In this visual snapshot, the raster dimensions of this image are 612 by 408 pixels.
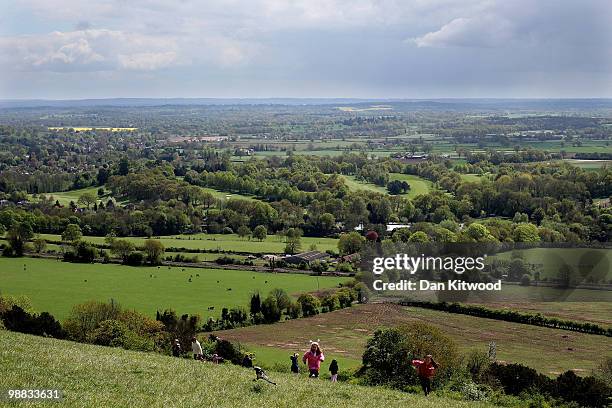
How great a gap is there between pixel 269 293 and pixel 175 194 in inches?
2876

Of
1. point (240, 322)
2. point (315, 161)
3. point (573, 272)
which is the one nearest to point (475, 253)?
point (573, 272)

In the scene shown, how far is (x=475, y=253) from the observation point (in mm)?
67375

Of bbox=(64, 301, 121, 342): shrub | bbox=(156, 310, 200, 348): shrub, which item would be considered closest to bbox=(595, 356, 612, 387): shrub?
bbox=(156, 310, 200, 348): shrub

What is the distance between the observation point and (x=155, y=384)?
16.4 m

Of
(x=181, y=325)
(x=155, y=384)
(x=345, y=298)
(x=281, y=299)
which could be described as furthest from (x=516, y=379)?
(x=345, y=298)

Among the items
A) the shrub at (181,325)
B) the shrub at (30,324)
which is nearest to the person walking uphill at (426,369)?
the shrub at (181,325)

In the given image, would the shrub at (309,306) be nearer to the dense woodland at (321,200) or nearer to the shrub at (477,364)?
the shrub at (477,364)

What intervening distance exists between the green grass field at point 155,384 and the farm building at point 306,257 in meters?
55.3

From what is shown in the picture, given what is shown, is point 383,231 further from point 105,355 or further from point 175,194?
point 105,355

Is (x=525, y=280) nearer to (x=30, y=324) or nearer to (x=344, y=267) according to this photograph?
(x=344, y=267)

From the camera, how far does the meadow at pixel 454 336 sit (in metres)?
40.9

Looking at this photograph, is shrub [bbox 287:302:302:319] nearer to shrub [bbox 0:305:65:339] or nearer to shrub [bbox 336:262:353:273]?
shrub [bbox 336:262:353:273]

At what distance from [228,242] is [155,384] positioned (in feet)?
246

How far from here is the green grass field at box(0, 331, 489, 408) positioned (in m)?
14.6
